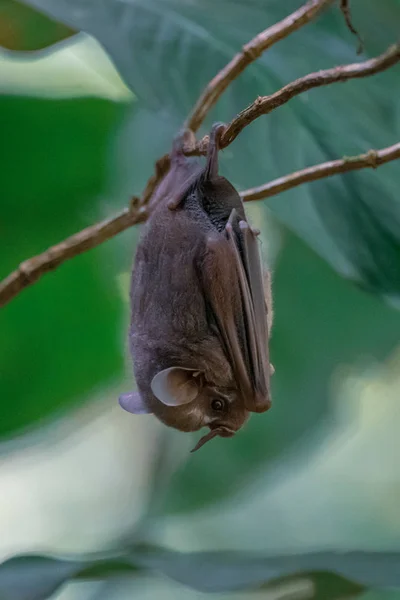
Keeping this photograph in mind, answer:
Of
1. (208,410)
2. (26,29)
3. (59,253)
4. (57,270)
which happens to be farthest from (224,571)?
(26,29)

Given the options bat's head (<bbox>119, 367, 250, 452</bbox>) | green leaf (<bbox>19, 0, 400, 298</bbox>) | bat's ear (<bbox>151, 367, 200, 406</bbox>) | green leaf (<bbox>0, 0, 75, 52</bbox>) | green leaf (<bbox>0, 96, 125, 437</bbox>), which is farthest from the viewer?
green leaf (<bbox>0, 96, 125, 437</bbox>)

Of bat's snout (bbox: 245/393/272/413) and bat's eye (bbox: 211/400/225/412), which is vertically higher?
bat's eye (bbox: 211/400/225/412)

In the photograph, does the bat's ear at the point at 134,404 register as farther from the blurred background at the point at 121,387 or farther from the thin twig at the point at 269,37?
the blurred background at the point at 121,387

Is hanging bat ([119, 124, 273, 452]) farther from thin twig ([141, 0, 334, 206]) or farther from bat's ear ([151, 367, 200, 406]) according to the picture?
thin twig ([141, 0, 334, 206])

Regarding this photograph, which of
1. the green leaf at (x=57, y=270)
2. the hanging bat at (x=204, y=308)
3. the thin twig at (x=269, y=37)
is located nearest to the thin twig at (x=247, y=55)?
the thin twig at (x=269, y=37)

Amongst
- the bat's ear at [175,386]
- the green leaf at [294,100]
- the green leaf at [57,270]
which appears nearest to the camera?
the bat's ear at [175,386]

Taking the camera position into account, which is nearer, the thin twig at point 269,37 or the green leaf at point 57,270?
the thin twig at point 269,37

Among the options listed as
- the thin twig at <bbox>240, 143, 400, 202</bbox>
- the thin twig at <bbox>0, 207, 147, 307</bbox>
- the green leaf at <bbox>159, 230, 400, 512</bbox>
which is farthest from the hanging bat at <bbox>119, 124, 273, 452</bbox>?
the green leaf at <bbox>159, 230, 400, 512</bbox>
